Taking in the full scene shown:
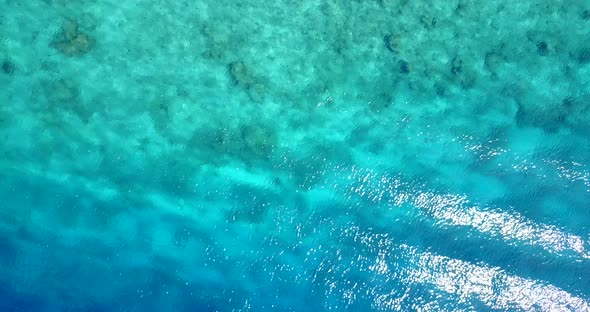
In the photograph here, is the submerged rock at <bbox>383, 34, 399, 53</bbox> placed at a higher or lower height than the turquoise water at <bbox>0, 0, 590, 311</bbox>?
higher

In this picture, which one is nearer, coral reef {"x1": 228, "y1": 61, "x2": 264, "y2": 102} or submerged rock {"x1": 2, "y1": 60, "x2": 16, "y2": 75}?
submerged rock {"x1": 2, "y1": 60, "x2": 16, "y2": 75}

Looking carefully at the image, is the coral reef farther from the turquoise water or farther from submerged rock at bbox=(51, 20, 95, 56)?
submerged rock at bbox=(51, 20, 95, 56)

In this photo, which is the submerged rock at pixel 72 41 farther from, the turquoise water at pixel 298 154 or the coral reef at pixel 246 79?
the coral reef at pixel 246 79

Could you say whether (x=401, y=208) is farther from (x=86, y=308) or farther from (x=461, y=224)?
(x=86, y=308)

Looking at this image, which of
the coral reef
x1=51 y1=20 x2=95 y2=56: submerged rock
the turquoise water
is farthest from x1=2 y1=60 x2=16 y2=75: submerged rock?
the coral reef

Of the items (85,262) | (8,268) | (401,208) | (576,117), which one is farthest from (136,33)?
(576,117)

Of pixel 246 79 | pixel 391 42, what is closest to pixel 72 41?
pixel 246 79
